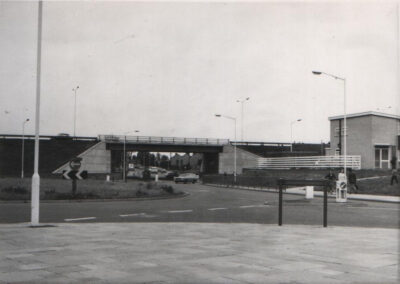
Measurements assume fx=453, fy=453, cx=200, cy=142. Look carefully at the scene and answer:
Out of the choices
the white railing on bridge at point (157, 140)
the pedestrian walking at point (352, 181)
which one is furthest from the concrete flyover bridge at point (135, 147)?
the pedestrian walking at point (352, 181)

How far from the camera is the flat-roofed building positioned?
44.9m

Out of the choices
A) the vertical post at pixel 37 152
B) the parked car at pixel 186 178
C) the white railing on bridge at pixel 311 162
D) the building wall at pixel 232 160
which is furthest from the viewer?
the building wall at pixel 232 160

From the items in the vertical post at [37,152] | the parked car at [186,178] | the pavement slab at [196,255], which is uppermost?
the vertical post at [37,152]

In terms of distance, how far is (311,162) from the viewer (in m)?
51.1

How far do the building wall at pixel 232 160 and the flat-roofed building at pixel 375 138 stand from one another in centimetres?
2605

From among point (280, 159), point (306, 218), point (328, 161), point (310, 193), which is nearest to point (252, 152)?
point (280, 159)

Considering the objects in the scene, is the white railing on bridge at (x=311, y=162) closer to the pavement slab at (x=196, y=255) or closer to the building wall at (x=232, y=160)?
the building wall at (x=232, y=160)

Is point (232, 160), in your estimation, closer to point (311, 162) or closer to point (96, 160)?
point (96, 160)

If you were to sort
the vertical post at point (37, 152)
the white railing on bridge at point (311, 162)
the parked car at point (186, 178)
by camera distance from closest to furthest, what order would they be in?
the vertical post at point (37, 152) < the white railing on bridge at point (311, 162) < the parked car at point (186, 178)

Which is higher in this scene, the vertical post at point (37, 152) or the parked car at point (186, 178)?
the vertical post at point (37, 152)

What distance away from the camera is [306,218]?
15.4m

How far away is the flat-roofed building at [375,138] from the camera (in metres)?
44.9

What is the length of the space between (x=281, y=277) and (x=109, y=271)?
2299 mm

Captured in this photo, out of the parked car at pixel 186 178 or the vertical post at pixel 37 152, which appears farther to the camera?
the parked car at pixel 186 178
